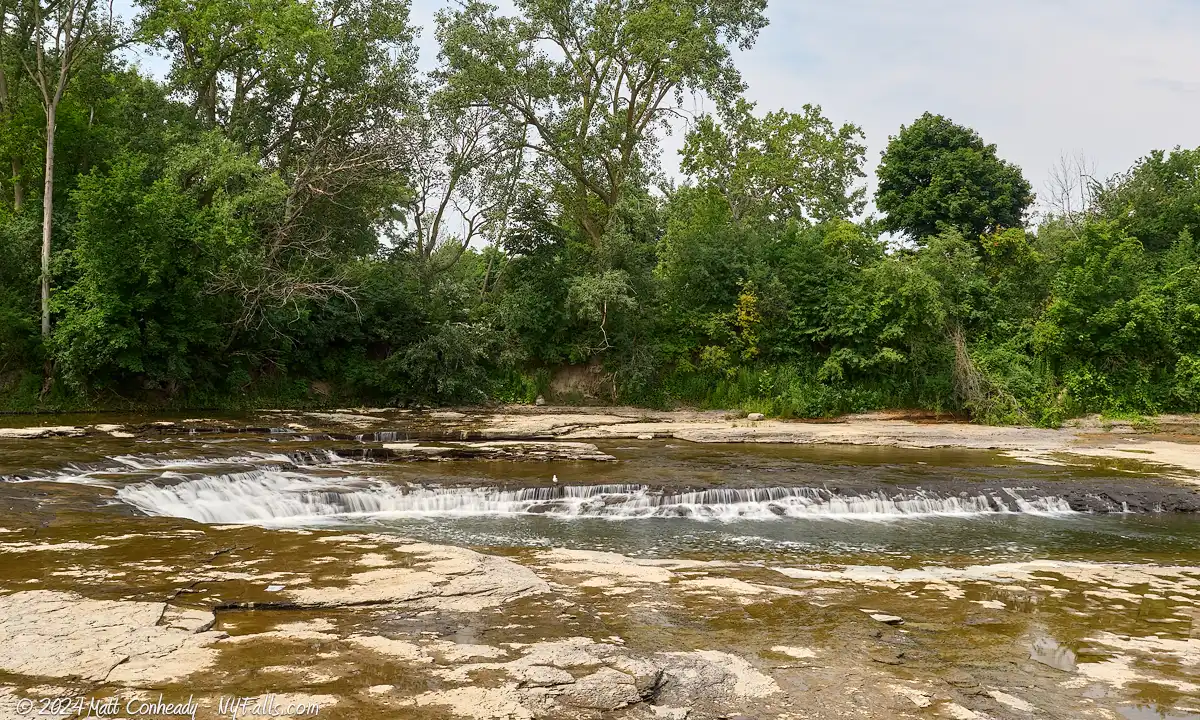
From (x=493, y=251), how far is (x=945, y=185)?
18.1 m

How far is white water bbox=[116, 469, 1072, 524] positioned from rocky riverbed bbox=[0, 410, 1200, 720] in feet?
0.16

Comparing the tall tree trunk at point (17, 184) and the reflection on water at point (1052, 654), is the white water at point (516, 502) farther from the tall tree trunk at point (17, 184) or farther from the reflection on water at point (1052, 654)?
the tall tree trunk at point (17, 184)

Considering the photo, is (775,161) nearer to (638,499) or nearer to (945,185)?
(945,185)

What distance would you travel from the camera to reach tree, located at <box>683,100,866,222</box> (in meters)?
34.8

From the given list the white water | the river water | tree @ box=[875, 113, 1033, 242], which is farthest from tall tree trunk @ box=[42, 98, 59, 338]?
tree @ box=[875, 113, 1033, 242]

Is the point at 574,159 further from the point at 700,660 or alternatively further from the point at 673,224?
the point at 700,660

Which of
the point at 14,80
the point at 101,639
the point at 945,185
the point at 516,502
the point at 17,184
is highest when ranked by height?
the point at 14,80

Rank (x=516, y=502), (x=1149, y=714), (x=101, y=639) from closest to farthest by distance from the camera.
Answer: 1. (x=1149, y=714)
2. (x=101, y=639)
3. (x=516, y=502)

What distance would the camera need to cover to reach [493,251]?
29891 millimetres

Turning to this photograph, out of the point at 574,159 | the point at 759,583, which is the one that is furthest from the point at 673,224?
the point at 759,583

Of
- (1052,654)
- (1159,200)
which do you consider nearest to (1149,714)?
(1052,654)


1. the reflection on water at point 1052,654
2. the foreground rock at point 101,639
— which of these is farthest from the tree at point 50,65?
the reflection on water at point 1052,654

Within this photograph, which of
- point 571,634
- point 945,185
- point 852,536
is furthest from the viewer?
point 945,185

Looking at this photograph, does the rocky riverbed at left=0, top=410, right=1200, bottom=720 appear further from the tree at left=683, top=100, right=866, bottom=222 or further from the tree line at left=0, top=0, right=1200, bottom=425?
the tree at left=683, top=100, right=866, bottom=222
